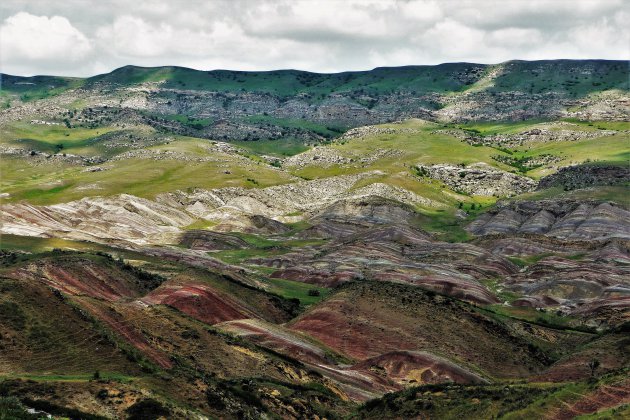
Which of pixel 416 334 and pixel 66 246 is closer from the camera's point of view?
pixel 416 334

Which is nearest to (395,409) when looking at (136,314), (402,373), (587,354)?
(402,373)

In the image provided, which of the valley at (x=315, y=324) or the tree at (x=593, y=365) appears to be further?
the tree at (x=593, y=365)

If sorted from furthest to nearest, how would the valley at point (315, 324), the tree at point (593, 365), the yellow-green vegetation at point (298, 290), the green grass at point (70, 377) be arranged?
the yellow-green vegetation at point (298, 290)
the tree at point (593, 365)
the valley at point (315, 324)
the green grass at point (70, 377)

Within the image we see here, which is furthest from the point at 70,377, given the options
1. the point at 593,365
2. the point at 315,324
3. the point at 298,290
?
the point at 298,290

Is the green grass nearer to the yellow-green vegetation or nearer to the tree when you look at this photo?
the tree

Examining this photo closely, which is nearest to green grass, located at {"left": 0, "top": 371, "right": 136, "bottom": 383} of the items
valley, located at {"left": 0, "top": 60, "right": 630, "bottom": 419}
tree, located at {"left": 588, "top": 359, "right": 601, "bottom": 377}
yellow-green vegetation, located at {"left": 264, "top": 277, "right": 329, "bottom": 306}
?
valley, located at {"left": 0, "top": 60, "right": 630, "bottom": 419}

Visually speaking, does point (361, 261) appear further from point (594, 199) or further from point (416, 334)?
point (594, 199)

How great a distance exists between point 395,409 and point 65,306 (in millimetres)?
25971

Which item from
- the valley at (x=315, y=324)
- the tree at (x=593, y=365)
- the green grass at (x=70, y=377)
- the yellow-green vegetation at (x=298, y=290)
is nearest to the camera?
the green grass at (x=70, y=377)

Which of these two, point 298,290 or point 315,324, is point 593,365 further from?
point 298,290

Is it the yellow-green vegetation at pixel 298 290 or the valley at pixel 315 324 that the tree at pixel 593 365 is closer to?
the valley at pixel 315 324

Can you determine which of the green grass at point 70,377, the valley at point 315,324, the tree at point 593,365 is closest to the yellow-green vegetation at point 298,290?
the valley at point 315,324

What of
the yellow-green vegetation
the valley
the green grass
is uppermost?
the green grass

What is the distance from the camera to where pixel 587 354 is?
7269cm
